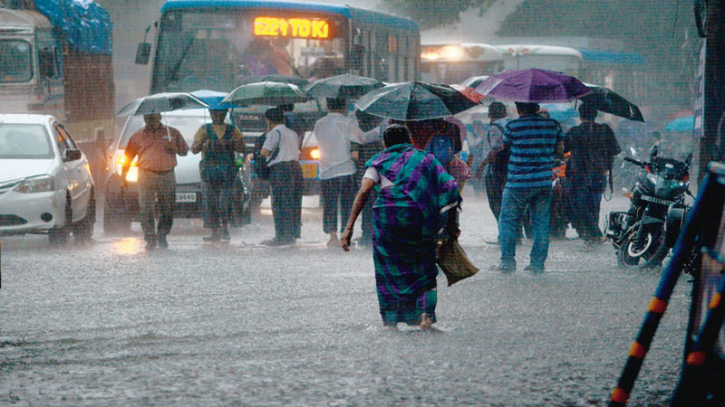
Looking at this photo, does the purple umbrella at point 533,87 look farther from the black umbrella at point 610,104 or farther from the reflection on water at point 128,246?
the reflection on water at point 128,246

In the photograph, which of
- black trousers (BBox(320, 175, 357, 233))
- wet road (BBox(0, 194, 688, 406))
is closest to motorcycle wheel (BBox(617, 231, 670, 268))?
wet road (BBox(0, 194, 688, 406))

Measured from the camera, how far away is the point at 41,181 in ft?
44.3

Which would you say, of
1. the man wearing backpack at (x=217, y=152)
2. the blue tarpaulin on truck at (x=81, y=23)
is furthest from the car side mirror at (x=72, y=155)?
the blue tarpaulin on truck at (x=81, y=23)

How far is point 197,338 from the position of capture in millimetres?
7680

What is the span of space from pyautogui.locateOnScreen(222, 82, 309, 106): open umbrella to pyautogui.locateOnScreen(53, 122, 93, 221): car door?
200 centimetres

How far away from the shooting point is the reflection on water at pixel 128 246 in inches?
531

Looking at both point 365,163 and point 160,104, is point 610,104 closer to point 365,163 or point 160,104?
point 365,163

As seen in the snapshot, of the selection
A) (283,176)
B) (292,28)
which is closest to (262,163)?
(283,176)

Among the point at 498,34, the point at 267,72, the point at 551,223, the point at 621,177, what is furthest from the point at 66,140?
the point at 498,34

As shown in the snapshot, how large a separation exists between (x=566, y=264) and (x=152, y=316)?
5068mm

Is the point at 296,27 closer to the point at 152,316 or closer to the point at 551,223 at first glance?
the point at 551,223

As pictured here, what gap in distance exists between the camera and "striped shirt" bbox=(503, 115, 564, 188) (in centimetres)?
1098

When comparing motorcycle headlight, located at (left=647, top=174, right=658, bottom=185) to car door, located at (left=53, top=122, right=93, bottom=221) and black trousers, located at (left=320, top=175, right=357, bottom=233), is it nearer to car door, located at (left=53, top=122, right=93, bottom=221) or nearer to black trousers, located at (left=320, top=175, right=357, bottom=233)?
black trousers, located at (left=320, top=175, right=357, bottom=233)

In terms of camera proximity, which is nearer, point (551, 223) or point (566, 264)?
point (566, 264)
